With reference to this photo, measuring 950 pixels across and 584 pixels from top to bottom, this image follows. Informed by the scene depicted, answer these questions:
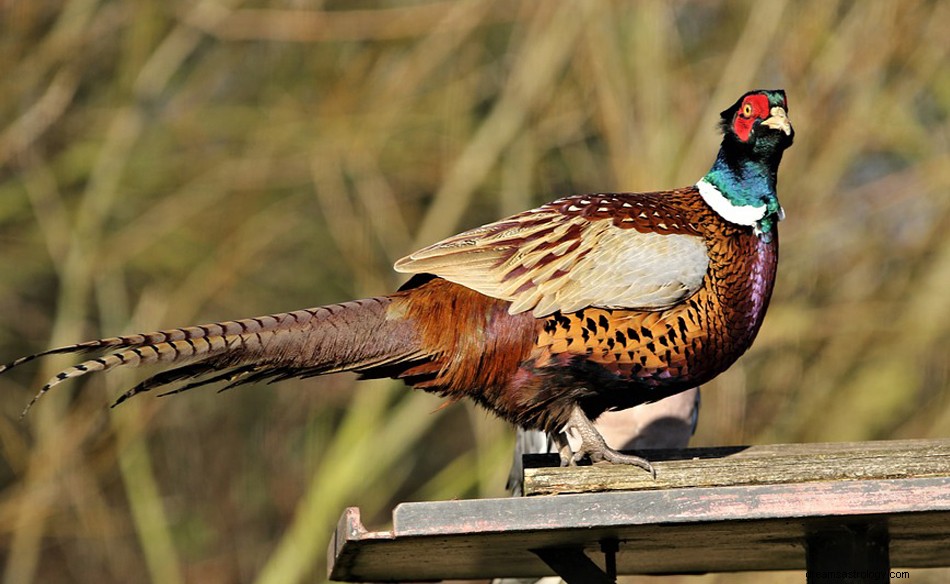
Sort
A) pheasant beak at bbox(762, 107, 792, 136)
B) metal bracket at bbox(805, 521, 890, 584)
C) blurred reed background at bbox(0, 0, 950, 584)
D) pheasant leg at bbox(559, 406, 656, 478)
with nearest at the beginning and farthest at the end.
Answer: metal bracket at bbox(805, 521, 890, 584), pheasant leg at bbox(559, 406, 656, 478), pheasant beak at bbox(762, 107, 792, 136), blurred reed background at bbox(0, 0, 950, 584)

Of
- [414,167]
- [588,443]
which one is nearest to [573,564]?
[588,443]

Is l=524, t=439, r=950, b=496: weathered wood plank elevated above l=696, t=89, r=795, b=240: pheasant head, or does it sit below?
below

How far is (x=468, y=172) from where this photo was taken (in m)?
8.52

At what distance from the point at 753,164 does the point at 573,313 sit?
0.80 m

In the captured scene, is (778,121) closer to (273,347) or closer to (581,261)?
(581,261)

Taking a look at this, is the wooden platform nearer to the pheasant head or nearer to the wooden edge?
the wooden edge

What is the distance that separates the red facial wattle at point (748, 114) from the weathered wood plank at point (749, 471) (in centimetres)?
123

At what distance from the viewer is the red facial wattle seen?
449 centimetres

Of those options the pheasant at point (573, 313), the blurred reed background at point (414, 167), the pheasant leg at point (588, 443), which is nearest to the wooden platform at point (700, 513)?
the pheasant leg at point (588, 443)

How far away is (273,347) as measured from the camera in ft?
13.0

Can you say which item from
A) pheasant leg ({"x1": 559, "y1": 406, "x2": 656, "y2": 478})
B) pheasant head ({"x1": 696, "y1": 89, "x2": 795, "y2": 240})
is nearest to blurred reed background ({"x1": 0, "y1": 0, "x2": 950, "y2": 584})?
pheasant head ({"x1": 696, "y1": 89, "x2": 795, "y2": 240})

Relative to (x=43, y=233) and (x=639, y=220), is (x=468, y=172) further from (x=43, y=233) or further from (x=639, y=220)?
(x=639, y=220)

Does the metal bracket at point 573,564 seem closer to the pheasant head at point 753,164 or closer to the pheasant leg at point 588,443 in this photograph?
the pheasant leg at point 588,443

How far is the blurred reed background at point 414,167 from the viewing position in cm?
817
